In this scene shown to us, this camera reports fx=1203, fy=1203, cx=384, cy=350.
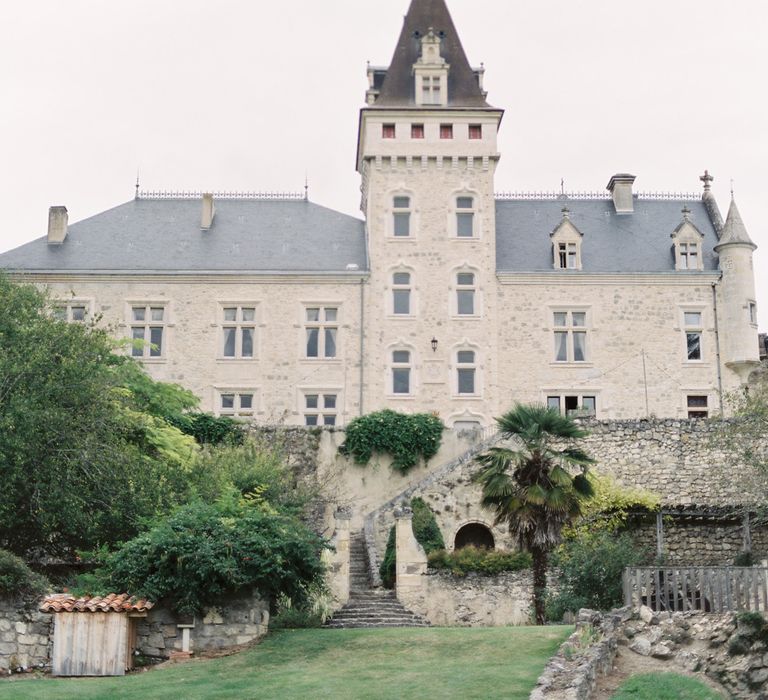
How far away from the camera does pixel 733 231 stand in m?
46.6

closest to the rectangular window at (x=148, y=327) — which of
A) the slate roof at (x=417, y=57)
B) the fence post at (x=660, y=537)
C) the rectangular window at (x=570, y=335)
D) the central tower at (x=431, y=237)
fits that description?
the central tower at (x=431, y=237)

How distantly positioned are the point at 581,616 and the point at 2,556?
1028 cm

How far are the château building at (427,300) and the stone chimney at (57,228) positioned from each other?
56 mm

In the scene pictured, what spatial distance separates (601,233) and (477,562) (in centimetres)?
2129

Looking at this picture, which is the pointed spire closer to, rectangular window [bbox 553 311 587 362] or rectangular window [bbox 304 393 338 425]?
rectangular window [bbox 553 311 587 362]

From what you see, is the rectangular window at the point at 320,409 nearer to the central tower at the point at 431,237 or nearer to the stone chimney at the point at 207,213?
the central tower at the point at 431,237

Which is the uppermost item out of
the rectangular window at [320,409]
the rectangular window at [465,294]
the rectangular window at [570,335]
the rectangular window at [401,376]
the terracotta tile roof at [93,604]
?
the rectangular window at [465,294]

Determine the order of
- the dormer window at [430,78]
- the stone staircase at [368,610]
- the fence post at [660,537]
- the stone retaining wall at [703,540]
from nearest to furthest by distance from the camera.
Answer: the stone staircase at [368,610]
the fence post at [660,537]
the stone retaining wall at [703,540]
the dormer window at [430,78]

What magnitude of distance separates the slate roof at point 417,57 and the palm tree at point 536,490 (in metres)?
21.0

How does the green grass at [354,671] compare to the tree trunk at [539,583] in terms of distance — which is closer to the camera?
the green grass at [354,671]

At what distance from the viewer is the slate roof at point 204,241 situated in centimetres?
4644

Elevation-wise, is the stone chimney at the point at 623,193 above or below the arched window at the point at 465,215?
above

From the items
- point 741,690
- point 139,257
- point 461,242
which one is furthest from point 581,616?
point 139,257

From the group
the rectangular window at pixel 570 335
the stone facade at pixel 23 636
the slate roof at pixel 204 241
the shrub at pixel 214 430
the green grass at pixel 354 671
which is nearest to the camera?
the green grass at pixel 354 671
